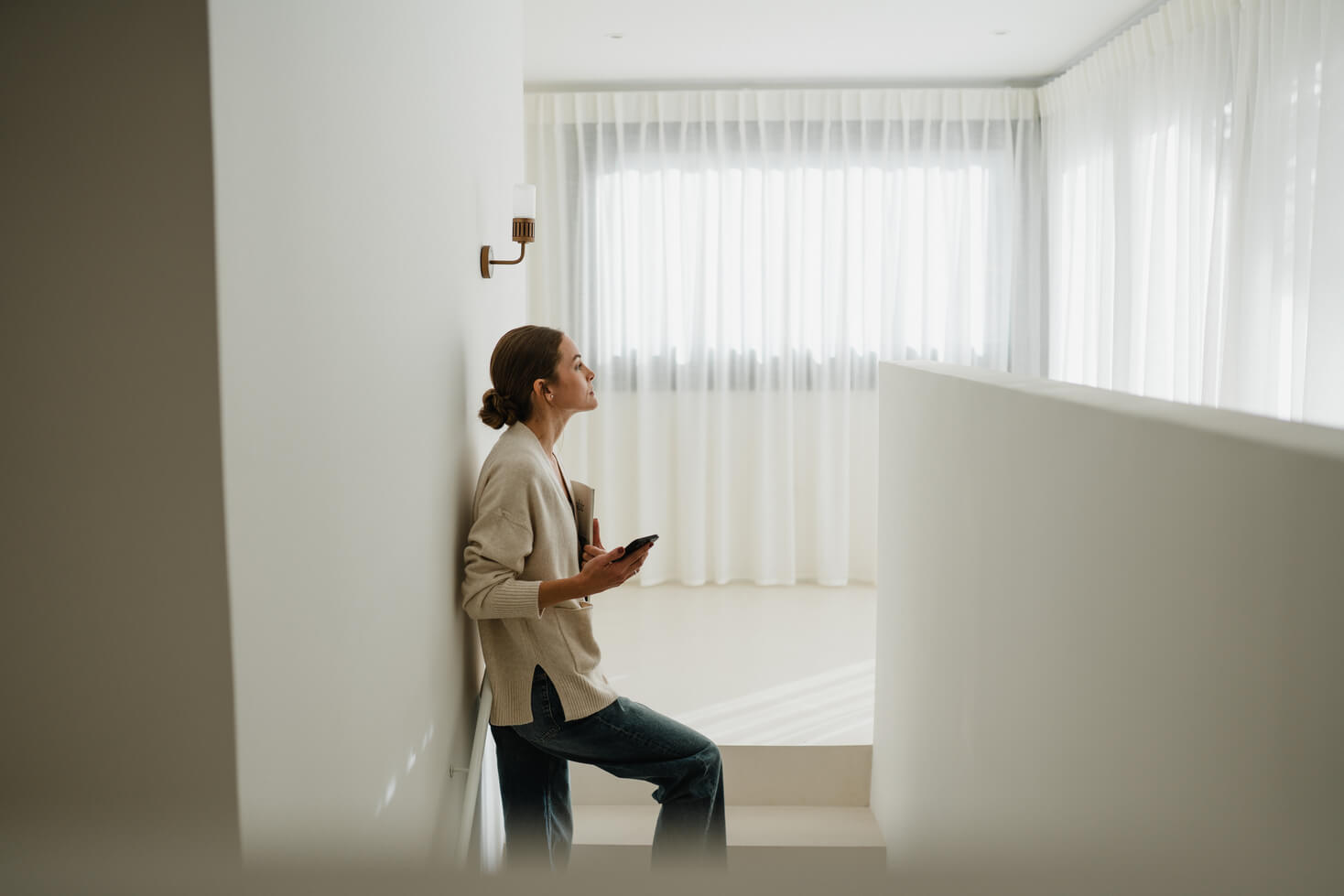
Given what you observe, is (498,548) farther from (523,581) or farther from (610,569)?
(610,569)

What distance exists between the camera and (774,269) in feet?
15.5

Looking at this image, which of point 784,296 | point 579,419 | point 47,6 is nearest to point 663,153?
point 784,296

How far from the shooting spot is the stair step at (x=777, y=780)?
3.00 metres

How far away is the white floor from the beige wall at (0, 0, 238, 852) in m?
2.40

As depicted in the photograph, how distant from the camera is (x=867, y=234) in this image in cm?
470

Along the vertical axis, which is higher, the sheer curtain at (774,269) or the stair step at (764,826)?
the sheer curtain at (774,269)

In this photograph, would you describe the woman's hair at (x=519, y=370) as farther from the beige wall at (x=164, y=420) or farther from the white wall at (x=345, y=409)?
the beige wall at (x=164, y=420)

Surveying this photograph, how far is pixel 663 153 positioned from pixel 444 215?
3065 mm

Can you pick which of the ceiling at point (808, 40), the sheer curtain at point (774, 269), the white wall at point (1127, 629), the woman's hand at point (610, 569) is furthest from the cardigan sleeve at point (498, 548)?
the sheer curtain at point (774, 269)

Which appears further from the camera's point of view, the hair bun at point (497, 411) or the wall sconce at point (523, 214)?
the wall sconce at point (523, 214)

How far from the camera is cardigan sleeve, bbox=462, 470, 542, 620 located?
5.59ft

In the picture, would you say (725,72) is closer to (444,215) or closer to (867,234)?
(867,234)

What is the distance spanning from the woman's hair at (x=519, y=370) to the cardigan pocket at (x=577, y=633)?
384 millimetres

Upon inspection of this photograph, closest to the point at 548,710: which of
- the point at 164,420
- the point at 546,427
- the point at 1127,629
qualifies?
the point at 546,427
